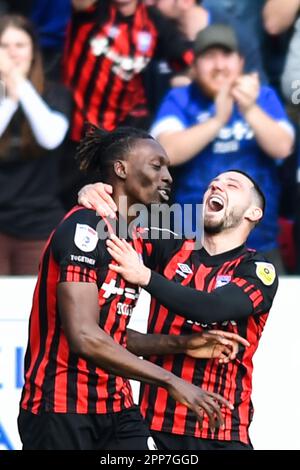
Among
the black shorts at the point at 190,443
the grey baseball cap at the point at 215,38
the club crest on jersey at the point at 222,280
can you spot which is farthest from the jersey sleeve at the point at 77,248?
the grey baseball cap at the point at 215,38

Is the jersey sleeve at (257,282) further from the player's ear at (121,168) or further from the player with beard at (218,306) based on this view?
the player's ear at (121,168)

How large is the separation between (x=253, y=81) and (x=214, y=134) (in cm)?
36

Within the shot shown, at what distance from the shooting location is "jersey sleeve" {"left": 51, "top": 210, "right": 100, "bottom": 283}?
4.32 m

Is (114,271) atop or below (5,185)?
below

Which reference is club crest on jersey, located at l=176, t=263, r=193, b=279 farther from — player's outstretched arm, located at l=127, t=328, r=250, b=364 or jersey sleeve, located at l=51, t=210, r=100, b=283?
jersey sleeve, located at l=51, t=210, r=100, b=283

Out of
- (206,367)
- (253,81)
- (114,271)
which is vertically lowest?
(206,367)

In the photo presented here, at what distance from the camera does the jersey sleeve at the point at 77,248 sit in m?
4.32

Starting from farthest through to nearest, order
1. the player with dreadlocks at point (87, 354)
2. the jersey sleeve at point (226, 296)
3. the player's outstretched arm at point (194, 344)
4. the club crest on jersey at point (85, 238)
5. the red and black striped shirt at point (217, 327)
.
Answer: the red and black striped shirt at point (217, 327) < the player's outstretched arm at point (194, 344) < the jersey sleeve at point (226, 296) < the club crest on jersey at point (85, 238) < the player with dreadlocks at point (87, 354)

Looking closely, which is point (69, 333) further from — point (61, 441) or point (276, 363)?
point (276, 363)

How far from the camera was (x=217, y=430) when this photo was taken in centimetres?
474

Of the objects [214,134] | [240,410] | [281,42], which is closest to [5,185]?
[214,134]

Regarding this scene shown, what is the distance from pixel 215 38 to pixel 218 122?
0.45 metres

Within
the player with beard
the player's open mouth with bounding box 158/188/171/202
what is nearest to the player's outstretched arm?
the player with beard

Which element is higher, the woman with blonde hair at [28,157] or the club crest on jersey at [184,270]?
the woman with blonde hair at [28,157]
